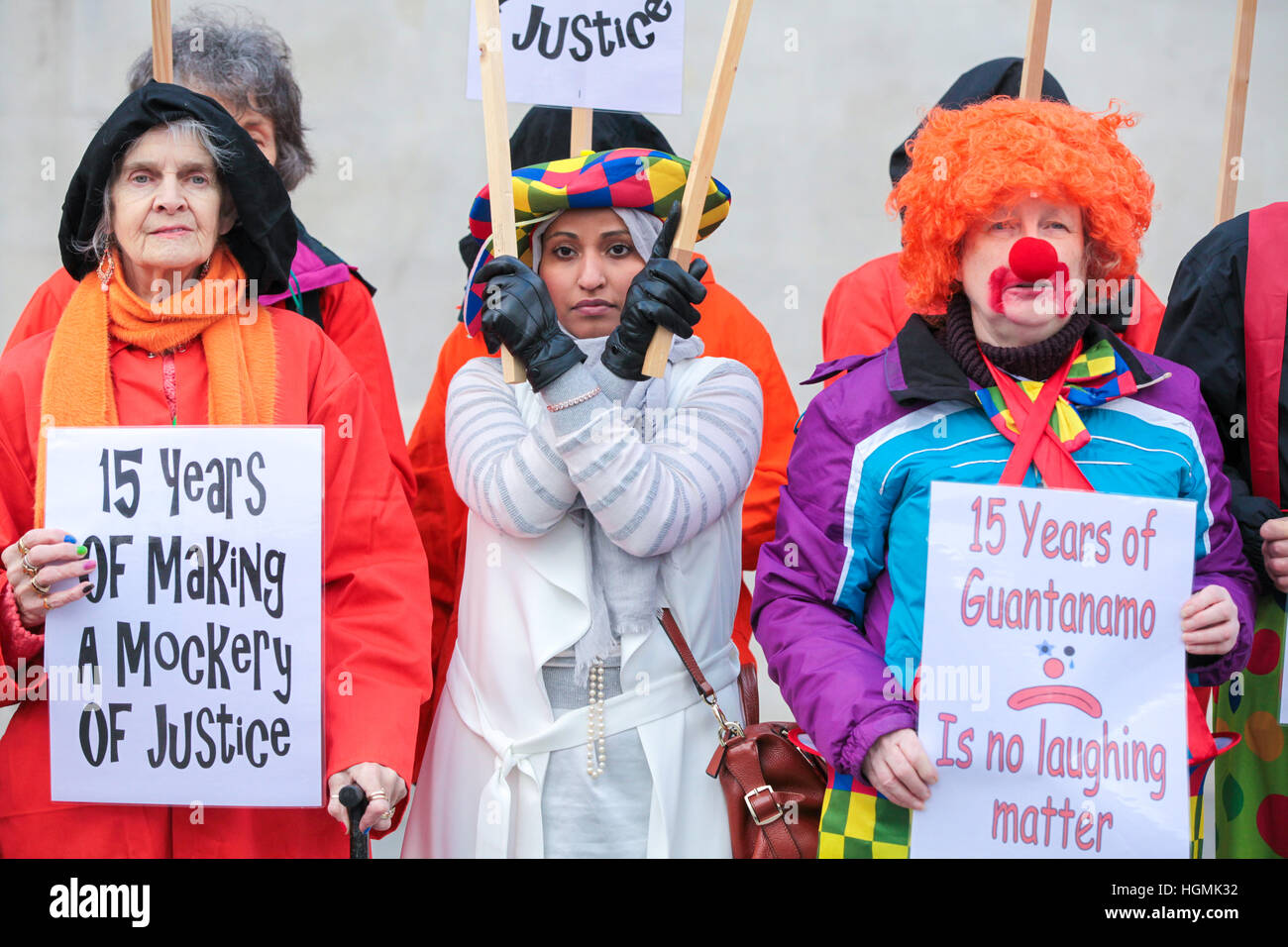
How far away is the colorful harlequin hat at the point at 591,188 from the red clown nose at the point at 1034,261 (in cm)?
63

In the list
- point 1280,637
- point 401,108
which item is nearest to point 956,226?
point 1280,637

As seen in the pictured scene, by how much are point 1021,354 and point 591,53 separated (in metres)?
1.32

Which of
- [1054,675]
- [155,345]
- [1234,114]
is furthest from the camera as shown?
[1234,114]

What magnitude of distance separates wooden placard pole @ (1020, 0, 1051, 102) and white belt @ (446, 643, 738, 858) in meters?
1.44

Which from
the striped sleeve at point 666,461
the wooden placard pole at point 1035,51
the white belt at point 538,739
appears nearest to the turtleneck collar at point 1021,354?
the striped sleeve at point 666,461

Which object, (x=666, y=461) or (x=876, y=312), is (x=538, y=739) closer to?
(x=666, y=461)

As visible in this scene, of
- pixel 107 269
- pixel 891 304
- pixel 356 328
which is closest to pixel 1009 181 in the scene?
pixel 891 304

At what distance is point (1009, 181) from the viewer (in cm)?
238

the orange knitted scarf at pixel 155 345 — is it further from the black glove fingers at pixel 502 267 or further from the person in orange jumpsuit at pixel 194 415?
the black glove fingers at pixel 502 267

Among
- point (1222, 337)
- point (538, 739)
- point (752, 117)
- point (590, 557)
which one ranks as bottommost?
point (538, 739)

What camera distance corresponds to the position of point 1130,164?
2.49m

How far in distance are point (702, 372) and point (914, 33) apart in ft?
9.73
